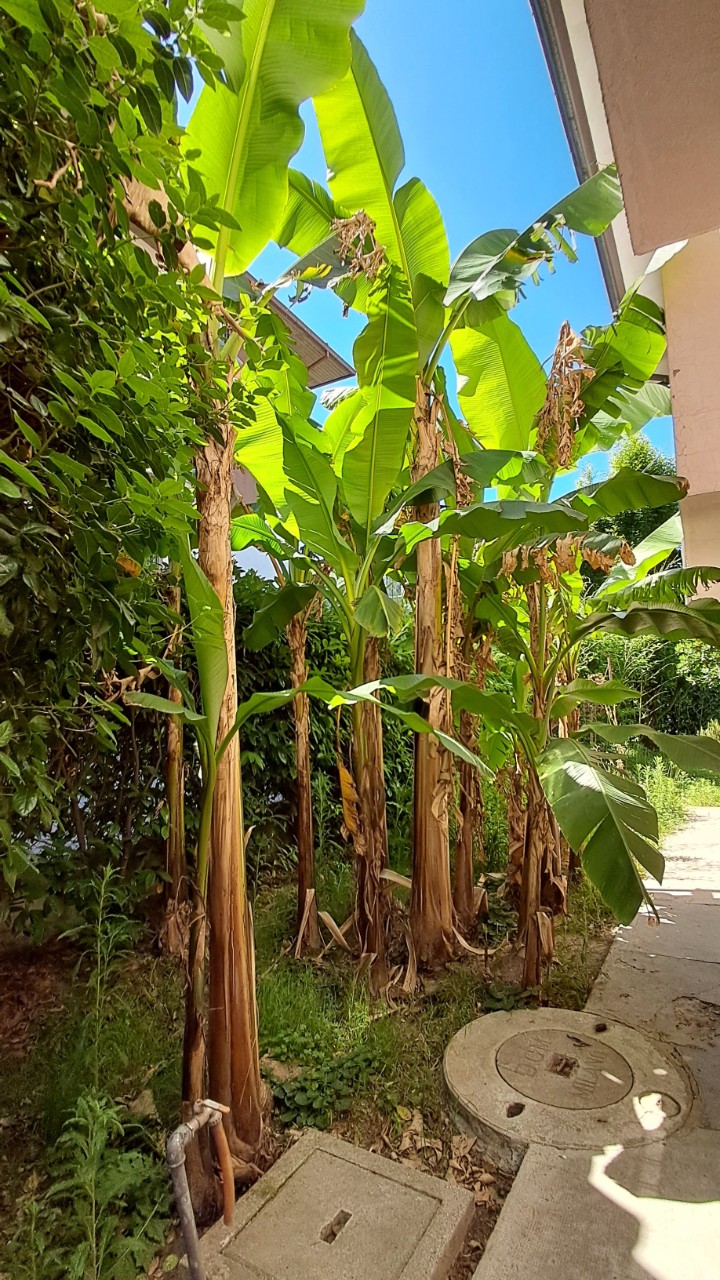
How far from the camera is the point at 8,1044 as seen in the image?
8.30 ft

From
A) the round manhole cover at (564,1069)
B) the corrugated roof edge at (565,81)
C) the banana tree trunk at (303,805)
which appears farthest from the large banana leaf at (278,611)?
the corrugated roof edge at (565,81)

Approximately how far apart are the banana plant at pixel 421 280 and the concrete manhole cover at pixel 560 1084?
680 millimetres

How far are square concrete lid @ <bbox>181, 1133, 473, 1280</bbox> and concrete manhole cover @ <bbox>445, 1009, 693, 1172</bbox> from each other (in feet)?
1.12

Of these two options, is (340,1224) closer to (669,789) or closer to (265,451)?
(265,451)

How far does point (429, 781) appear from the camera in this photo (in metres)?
3.12

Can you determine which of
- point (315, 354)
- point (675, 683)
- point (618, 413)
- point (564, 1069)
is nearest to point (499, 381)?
point (618, 413)

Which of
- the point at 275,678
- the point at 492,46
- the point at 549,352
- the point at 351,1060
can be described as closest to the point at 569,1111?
the point at 351,1060

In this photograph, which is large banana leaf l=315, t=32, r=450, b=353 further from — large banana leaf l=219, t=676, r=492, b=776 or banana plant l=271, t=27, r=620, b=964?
large banana leaf l=219, t=676, r=492, b=776

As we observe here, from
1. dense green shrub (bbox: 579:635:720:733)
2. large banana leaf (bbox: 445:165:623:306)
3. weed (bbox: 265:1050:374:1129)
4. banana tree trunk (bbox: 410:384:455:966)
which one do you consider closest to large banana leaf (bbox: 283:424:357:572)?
banana tree trunk (bbox: 410:384:455:966)

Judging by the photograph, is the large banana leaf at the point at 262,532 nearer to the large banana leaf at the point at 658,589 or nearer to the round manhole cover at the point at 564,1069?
the large banana leaf at the point at 658,589

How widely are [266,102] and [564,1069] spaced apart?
3.48 metres

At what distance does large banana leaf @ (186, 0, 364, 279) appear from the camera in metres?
1.85

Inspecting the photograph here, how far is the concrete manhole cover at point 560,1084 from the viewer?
1.99m

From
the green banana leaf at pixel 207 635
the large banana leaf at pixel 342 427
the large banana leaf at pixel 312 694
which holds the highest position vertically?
the large banana leaf at pixel 342 427
